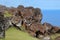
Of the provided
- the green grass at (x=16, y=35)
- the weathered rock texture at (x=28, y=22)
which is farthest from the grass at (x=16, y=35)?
the weathered rock texture at (x=28, y=22)

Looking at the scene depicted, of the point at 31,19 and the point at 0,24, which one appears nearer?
the point at 0,24

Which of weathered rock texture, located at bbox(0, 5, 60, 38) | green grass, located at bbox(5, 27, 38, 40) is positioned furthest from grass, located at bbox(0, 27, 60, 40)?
weathered rock texture, located at bbox(0, 5, 60, 38)

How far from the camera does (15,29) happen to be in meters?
40.6

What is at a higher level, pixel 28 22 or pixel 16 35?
pixel 28 22

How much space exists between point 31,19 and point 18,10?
325 centimetres

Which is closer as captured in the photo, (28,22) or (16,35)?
(16,35)

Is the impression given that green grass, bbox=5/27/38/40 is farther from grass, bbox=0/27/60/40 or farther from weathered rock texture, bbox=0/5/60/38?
weathered rock texture, bbox=0/5/60/38

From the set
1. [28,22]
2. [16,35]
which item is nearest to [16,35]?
[16,35]

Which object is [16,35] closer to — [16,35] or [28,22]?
[16,35]

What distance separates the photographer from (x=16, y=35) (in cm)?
3831

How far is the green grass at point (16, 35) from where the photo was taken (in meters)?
37.0

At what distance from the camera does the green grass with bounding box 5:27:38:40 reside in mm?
36969

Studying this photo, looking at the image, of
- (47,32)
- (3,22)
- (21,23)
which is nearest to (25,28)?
(21,23)

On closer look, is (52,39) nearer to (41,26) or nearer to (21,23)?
(41,26)
